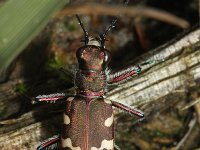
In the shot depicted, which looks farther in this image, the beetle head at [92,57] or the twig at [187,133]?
the twig at [187,133]

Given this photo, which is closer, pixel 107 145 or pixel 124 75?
pixel 107 145

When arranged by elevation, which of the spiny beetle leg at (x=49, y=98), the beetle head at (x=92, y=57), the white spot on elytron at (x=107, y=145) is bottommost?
the white spot on elytron at (x=107, y=145)

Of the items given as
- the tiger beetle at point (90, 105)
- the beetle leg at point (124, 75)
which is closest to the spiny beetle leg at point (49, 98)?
the tiger beetle at point (90, 105)

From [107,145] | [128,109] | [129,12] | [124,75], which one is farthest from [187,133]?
[129,12]

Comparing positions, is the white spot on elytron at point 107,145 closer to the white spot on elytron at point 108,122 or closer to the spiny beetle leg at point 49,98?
the white spot on elytron at point 108,122

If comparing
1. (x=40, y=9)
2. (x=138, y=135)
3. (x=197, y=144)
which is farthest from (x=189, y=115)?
(x=40, y=9)

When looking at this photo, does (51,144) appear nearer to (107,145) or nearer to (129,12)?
(107,145)

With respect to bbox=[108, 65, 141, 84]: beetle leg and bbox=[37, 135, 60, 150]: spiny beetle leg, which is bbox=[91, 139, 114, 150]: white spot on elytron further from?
bbox=[108, 65, 141, 84]: beetle leg
